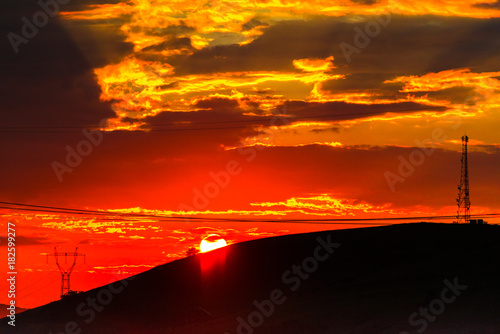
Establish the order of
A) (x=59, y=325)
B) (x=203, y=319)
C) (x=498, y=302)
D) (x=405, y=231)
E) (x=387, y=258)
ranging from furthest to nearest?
(x=405, y=231) < (x=387, y=258) < (x=59, y=325) < (x=203, y=319) < (x=498, y=302)

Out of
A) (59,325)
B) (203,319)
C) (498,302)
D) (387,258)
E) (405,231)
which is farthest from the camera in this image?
(405,231)

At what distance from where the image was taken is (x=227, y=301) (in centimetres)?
9400

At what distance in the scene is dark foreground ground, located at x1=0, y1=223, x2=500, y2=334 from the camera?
73125 millimetres

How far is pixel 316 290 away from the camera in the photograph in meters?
89.2

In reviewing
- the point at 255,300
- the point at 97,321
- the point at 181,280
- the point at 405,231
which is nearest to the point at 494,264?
the point at 405,231

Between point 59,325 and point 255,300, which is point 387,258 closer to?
point 255,300

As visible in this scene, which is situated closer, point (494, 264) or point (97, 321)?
point (494, 264)

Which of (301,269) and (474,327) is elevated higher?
(301,269)

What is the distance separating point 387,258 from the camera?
9625 cm

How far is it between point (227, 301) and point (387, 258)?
2106 cm

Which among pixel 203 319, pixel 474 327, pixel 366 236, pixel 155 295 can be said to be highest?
pixel 366 236

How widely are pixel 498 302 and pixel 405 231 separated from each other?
32984mm

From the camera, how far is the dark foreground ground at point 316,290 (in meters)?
73.1

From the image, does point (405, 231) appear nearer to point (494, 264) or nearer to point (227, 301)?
point (494, 264)
